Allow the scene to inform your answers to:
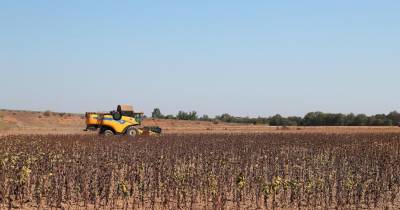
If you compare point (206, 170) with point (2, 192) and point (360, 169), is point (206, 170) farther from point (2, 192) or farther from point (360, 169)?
point (2, 192)

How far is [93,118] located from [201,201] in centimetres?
2231

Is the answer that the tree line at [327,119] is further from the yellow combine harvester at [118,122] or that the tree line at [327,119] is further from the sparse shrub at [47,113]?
the yellow combine harvester at [118,122]

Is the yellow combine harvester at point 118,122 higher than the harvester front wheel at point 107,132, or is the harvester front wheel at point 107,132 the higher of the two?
the yellow combine harvester at point 118,122

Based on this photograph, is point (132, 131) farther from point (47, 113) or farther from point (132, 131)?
point (47, 113)

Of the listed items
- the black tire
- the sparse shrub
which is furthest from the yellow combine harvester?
the sparse shrub

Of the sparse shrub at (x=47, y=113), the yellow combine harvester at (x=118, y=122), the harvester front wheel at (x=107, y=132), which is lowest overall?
the harvester front wheel at (x=107, y=132)

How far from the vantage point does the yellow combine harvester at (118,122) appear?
3244 cm

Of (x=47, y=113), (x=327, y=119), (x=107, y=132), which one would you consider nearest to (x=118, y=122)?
(x=107, y=132)

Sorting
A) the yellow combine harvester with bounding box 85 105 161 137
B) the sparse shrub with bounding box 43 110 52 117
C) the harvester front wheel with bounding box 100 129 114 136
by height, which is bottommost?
the harvester front wheel with bounding box 100 129 114 136

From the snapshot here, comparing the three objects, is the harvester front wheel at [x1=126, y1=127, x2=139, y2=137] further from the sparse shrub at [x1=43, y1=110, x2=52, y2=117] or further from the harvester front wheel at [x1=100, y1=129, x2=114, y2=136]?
the sparse shrub at [x1=43, y1=110, x2=52, y2=117]

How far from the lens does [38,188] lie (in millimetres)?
11195

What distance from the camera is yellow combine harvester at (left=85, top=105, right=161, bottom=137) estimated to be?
32.4m

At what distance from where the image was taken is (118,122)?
107ft

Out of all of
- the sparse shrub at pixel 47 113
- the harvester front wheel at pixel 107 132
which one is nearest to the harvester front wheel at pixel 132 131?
the harvester front wheel at pixel 107 132
